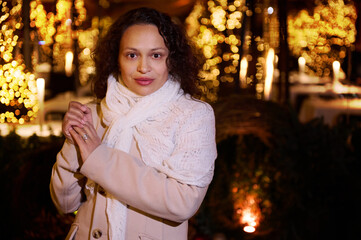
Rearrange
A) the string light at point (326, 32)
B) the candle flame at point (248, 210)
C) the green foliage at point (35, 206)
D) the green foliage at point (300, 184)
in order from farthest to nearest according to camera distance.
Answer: the string light at point (326, 32), the candle flame at point (248, 210), the green foliage at point (300, 184), the green foliage at point (35, 206)

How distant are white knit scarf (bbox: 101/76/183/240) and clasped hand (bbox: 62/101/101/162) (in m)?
0.08

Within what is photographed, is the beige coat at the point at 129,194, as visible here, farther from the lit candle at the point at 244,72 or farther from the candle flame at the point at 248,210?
the lit candle at the point at 244,72

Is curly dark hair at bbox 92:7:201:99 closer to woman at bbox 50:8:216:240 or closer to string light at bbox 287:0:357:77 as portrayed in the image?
woman at bbox 50:8:216:240

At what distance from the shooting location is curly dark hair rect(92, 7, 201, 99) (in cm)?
168

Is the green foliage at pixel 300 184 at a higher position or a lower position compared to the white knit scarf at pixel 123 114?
lower

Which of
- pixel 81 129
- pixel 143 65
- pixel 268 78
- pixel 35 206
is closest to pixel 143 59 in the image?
pixel 143 65

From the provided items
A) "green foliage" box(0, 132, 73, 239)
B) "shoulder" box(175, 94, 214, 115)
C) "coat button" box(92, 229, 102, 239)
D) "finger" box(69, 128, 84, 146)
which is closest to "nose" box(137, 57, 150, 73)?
"shoulder" box(175, 94, 214, 115)

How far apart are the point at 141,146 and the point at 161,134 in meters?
0.08

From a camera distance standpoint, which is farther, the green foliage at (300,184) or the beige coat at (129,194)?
the green foliage at (300,184)

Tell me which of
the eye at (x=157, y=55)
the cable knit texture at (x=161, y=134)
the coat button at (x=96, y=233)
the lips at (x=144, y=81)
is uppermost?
the eye at (x=157, y=55)

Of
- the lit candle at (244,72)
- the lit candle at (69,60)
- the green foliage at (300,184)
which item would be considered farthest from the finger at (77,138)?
the lit candle at (69,60)

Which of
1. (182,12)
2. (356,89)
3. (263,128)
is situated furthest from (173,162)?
(356,89)

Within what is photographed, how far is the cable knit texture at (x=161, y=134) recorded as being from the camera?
1562 mm

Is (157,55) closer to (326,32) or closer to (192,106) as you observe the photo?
(192,106)
